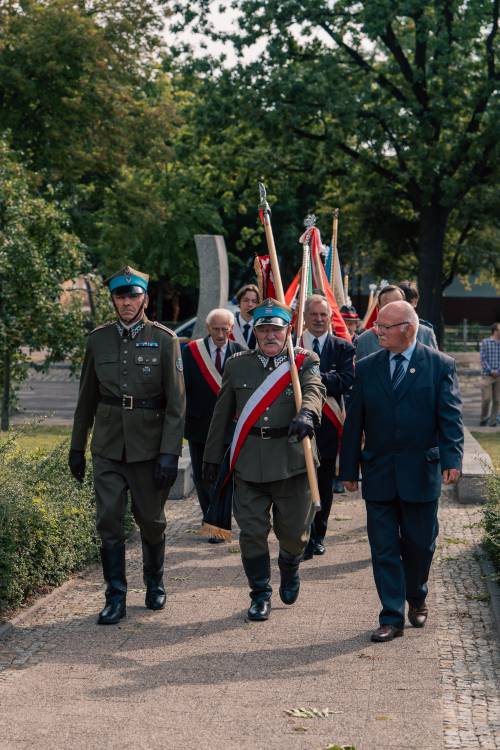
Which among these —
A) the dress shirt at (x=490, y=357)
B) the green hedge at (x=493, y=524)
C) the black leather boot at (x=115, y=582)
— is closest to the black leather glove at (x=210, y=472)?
the black leather boot at (x=115, y=582)

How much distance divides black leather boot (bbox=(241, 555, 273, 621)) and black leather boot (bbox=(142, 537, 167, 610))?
0.60 metres

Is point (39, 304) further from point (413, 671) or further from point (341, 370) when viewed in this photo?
point (413, 671)

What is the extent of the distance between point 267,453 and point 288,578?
0.82m

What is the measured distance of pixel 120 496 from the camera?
7469 millimetres

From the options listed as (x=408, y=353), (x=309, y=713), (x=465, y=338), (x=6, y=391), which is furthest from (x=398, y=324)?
(x=465, y=338)

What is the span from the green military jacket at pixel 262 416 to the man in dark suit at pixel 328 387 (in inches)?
69.8

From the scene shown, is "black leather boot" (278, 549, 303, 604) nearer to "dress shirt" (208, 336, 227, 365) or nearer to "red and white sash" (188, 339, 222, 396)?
"red and white sash" (188, 339, 222, 396)

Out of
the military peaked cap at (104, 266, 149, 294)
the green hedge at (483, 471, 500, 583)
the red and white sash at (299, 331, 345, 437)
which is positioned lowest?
the green hedge at (483, 471, 500, 583)

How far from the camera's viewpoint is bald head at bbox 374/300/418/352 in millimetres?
6930

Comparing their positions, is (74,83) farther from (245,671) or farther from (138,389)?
(245,671)

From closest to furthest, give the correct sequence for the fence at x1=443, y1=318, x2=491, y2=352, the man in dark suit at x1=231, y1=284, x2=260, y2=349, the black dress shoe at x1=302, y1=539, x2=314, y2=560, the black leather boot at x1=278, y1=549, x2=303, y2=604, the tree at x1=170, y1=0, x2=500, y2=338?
the black leather boot at x1=278, y1=549, x2=303, y2=604 → the black dress shoe at x1=302, y1=539, x2=314, y2=560 → the man in dark suit at x1=231, y1=284, x2=260, y2=349 → the tree at x1=170, y1=0, x2=500, y2=338 → the fence at x1=443, y1=318, x2=491, y2=352

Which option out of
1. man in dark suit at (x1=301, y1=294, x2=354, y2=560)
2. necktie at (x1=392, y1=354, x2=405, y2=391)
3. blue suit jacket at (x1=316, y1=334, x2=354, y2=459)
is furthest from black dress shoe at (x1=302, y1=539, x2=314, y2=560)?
necktie at (x1=392, y1=354, x2=405, y2=391)

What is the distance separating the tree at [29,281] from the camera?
16938mm

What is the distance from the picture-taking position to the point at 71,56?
92.3 feet
